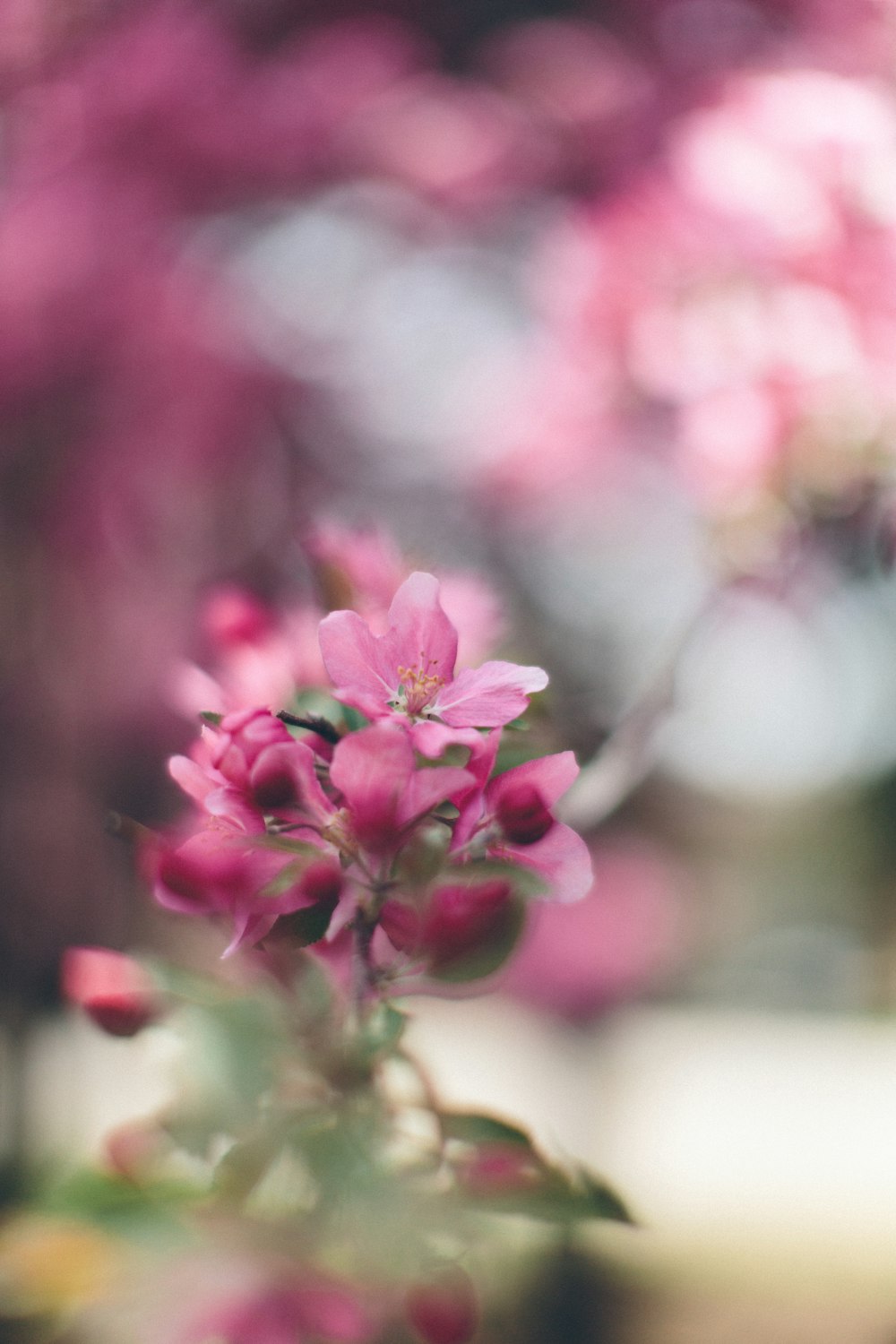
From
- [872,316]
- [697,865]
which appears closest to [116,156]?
[872,316]

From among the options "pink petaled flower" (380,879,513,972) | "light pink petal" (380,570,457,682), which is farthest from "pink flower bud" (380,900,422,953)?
"light pink petal" (380,570,457,682)

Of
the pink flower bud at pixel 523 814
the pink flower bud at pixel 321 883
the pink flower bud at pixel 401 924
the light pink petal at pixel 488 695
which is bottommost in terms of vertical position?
the pink flower bud at pixel 401 924

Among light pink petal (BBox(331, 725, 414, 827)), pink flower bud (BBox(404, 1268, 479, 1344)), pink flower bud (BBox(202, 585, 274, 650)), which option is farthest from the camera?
pink flower bud (BBox(202, 585, 274, 650))

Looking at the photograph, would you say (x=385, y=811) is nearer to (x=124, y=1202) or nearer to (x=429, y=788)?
(x=429, y=788)

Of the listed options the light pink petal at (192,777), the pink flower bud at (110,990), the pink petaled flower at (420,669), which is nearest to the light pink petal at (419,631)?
the pink petaled flower at (420,669)

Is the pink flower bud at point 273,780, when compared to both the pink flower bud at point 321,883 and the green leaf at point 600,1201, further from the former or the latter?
the green leaf at point 600,1201

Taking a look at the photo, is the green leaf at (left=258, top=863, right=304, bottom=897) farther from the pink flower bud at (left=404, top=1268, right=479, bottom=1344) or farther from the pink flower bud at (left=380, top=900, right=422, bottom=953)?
the pink flower bud at (left=404, top=1268, right=479, bottom=1344)

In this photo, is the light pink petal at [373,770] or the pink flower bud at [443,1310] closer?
the light pink petal at [373,770]
